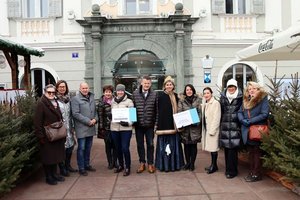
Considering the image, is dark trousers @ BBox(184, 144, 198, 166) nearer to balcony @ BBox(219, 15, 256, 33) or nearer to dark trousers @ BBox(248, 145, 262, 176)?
dark trousers @ BBox(248, 145, 262, 176)

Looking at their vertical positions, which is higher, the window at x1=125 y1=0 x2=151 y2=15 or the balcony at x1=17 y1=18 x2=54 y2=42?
the window at x1=125 y1=0 x2=151 y2=15

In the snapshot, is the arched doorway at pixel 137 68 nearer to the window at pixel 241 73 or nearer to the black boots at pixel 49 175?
the window at pixel 241 73

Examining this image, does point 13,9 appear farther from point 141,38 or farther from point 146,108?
point 146,108

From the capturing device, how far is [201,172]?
6.92 meters

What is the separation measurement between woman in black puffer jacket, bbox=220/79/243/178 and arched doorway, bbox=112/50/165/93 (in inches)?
313

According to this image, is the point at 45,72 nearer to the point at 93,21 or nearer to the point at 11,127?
the point at 93,21

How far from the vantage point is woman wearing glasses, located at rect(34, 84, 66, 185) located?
602 centimetres

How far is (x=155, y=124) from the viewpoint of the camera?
689cm

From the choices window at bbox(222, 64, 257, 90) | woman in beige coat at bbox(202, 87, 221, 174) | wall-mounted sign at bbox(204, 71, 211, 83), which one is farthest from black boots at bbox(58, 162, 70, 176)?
window at bbox(222, 64, 257, 90)

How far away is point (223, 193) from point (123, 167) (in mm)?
2244

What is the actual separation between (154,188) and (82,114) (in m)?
1.92

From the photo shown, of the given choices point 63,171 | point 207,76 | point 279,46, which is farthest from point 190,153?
point 207,76

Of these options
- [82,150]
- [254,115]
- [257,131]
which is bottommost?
[82,150]

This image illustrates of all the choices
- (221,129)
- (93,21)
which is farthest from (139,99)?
(93,21)
